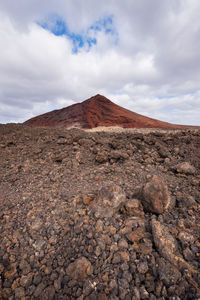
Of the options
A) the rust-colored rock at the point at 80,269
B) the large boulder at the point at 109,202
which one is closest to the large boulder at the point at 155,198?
the large boulder at the point at 109,202

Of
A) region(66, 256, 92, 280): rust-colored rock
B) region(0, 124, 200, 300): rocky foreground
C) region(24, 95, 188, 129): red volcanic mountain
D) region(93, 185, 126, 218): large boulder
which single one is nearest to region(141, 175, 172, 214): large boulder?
region(0, 124, 200, 300): rocky foreground

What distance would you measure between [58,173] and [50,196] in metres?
0.61

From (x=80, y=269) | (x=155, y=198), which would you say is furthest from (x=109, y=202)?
(x=80, y=269)

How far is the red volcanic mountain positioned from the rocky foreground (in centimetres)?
1002

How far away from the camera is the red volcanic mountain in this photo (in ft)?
43.2

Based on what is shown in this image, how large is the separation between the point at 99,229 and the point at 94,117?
43.2ft

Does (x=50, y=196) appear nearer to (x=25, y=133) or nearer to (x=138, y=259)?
(x=138, y=259)

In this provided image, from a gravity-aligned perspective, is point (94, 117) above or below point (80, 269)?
above

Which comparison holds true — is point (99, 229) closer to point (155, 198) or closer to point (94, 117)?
point (155, 198)

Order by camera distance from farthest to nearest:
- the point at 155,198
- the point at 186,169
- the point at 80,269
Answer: the point at 186,169 → the point at 155,198 → the point at 80,269

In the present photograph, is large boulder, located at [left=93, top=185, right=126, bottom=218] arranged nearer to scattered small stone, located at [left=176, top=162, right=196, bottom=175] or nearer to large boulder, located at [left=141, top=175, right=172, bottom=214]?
large boulder, located at [left=141, top=175, right=172, bottom=214]

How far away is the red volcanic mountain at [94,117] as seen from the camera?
13.2 metres

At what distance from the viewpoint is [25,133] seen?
190 inches

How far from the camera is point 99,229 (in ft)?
5.63
